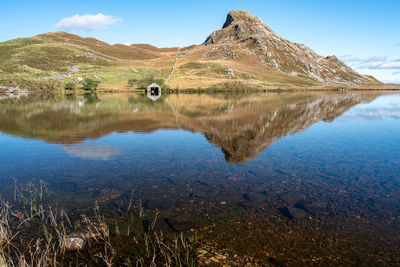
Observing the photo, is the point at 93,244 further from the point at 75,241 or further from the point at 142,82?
the point at 142,82

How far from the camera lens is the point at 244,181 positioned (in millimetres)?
16312

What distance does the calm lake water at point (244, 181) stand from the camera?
10398 mm

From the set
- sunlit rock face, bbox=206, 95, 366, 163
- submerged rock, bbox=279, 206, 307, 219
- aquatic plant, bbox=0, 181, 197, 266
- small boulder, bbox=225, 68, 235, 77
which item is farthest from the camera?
small boulder, bbox=225, 68, 235, 77

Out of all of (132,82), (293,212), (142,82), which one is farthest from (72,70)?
(293,212)

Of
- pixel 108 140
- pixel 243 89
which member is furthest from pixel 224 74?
pixel 108 140

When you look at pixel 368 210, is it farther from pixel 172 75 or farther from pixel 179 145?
pixel 172 75

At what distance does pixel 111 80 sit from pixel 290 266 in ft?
487

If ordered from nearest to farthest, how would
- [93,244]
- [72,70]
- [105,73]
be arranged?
1. [93,244]
2. [105,73]
3. [72,70]

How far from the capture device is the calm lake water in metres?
10.4

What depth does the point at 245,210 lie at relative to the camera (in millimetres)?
12617

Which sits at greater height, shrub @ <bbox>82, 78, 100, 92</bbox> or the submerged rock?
shrub @ <bbox>82, 78, 100, 92</bbox>

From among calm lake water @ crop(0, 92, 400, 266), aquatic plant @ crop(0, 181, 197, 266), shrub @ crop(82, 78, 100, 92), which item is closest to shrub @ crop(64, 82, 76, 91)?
shrub @ crop(82, 78, 100, 92)

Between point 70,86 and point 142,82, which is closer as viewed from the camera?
point 70,86

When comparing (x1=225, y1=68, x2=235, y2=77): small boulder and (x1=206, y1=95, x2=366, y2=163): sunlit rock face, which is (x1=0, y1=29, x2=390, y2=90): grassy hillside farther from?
(x1=206, y1=95, x2=366, y2=163): sunlit rock face
